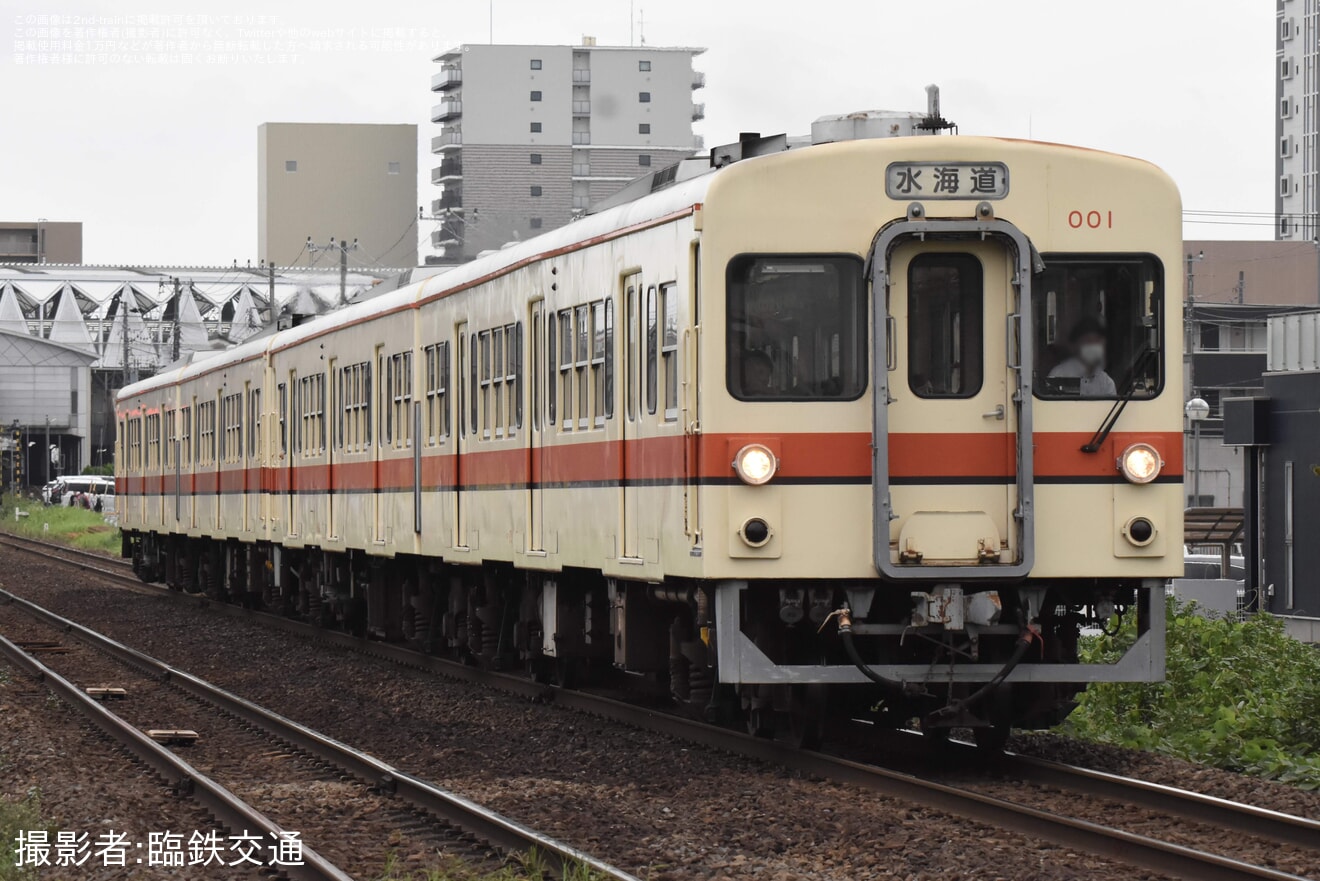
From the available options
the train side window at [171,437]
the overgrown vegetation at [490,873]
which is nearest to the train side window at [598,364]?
the overgrown vegetation at [490,873]

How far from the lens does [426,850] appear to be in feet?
29.7

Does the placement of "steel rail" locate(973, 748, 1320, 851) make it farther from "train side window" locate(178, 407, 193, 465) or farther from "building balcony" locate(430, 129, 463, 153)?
"building balcony" locate(430, 129, 463, 153)

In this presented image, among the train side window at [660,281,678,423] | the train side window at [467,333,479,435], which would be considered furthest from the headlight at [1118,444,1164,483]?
the train side window at [467,333,479,435]

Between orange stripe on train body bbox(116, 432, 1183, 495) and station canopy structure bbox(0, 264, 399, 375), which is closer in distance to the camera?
orange stripe on train body bbox(116, 432, 1183, 495)

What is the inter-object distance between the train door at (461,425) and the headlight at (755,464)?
19.7ft

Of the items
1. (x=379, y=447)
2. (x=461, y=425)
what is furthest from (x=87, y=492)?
(x=461, y=425)

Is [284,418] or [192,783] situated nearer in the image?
[192,783]

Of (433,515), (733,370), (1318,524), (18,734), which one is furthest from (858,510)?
(1318,524)

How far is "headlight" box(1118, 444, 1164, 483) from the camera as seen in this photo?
1059 centimetres

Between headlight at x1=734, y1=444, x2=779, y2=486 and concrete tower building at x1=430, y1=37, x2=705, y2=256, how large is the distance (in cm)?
11408

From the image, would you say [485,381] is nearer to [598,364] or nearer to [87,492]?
[598,364]

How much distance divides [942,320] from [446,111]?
121506mm

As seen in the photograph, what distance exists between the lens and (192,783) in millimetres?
11070

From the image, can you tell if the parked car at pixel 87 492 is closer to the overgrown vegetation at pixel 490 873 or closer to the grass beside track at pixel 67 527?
the grass beside track at pixel 67 527
